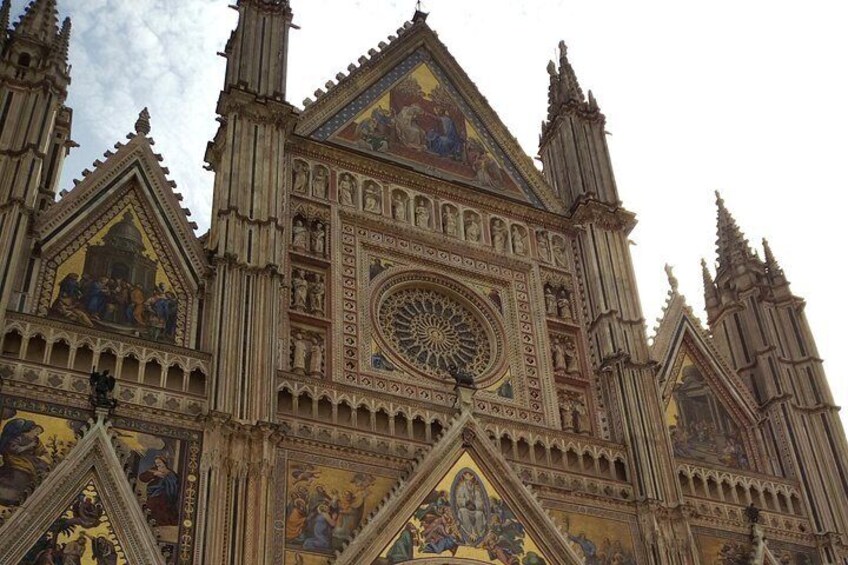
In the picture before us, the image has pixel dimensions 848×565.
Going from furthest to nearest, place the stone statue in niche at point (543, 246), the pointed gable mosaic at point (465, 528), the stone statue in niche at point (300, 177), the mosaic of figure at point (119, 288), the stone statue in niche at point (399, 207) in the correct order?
the stone statue in niche at point (543, 246)
the stone statue in niche at point (399, 207)
the stone statue in niche at point (300, 177)
the mosaic of figure at point (119, 288)
the pointed gable mosaic at point (465, 528)

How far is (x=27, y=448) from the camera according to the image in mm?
12328

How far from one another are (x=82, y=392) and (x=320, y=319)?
391 cm

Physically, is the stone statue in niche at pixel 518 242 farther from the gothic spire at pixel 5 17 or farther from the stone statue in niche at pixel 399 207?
the gothic spire at pixel 5 17

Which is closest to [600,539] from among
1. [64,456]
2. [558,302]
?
[558,302]

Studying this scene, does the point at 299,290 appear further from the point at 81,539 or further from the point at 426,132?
the point at 81,539

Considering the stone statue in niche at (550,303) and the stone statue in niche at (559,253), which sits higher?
the stone statue in niche at (559,253)

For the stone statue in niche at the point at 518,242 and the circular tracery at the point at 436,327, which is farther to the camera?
the stone statue in niche at the point at 518,242

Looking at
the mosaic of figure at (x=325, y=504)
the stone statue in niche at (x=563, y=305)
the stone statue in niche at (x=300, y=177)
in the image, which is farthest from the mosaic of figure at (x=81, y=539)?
the stone statue in niche at (x=563, y=305)

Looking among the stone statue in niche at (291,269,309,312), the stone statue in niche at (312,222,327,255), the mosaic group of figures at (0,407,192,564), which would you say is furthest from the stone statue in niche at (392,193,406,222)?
the mosaic group of figures at (0,407,192,564)

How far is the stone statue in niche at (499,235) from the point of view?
1853cm

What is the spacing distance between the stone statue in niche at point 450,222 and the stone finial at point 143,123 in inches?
206

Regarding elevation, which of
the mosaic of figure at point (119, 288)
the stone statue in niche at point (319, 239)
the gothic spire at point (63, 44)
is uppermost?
the gothic spire at point (63, 44)

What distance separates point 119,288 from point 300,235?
3.28 m

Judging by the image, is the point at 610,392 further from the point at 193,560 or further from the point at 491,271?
the point at 193,560
